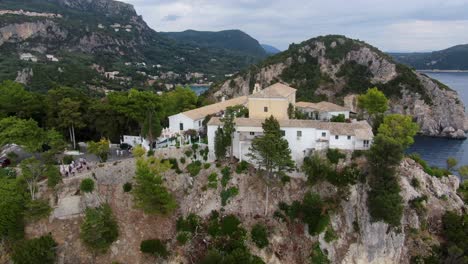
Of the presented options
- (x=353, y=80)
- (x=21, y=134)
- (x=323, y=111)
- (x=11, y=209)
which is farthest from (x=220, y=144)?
(x=353, y=80)

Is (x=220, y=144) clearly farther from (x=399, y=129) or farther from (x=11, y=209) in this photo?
(x=399, y=129)

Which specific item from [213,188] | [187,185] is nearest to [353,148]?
[213,188]

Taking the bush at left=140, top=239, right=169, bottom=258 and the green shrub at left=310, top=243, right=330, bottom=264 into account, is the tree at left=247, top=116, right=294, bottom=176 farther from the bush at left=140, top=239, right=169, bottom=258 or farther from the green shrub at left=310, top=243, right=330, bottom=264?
the bush at left=140, top=239, right=169, bottom=258

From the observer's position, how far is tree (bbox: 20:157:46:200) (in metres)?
34.6

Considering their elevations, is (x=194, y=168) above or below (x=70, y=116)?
below

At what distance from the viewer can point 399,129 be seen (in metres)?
43.9

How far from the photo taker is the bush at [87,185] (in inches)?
1413

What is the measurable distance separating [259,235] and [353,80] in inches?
3573

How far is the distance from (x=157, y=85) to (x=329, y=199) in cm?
13900

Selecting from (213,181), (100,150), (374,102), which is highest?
(374,102)

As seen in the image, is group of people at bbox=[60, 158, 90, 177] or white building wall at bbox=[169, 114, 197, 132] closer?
group of people at bbox=[60, 158, 90, 177]

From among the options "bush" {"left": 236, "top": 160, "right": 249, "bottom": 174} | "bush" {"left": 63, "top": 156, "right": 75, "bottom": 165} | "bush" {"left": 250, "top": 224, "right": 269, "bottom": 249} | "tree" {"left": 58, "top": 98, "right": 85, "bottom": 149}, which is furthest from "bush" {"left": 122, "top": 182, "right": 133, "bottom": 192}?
"bush" {"left": 250, "top": 224, "right": 269, "bottom": 249}

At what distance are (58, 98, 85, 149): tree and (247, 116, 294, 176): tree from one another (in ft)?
81.9

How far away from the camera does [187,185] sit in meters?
38.1
